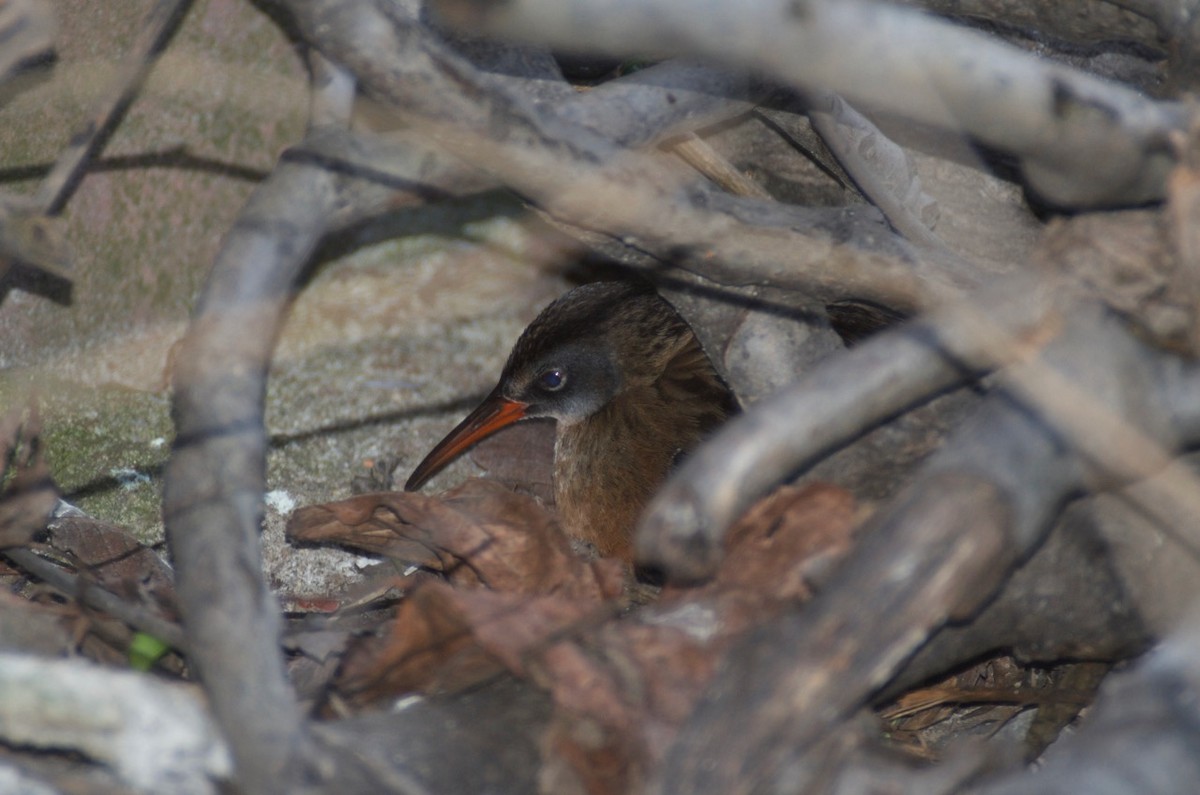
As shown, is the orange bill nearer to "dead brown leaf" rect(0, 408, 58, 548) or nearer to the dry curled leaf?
the dry curled leaf

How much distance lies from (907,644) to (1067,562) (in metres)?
0.70

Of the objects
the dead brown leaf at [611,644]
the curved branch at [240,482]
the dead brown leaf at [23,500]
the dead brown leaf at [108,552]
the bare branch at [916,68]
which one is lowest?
the dead brown leaf at [108,552]

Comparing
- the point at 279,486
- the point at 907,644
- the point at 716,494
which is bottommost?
the point at 279,486

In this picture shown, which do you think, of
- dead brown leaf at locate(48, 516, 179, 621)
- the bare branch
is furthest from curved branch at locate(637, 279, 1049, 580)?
dead brown leaf at locate(48, 516, 179, 621)

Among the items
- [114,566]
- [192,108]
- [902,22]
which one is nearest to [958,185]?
[902,22]

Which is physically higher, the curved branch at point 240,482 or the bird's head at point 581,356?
the curved branch at point 240,482

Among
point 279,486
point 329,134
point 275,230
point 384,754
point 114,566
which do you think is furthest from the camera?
point 279,486

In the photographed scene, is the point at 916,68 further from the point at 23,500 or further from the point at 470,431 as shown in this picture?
the point at 470,431

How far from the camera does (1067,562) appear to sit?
7.27ft

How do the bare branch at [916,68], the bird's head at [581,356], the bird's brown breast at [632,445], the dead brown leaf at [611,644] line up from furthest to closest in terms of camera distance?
the bird's head at [581,356] → the bird's brown breast at [632,445] → the dead brown leaf at [611,644] → the bare branch at [916,68]

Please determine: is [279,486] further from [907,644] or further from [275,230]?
[907,644]

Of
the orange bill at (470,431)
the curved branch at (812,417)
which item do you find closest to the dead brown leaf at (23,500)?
the orange bill at (470,431)

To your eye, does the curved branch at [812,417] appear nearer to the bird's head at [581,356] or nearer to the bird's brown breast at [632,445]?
the bird's brown breast at [632,445]

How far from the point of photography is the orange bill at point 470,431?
11.4 ft
